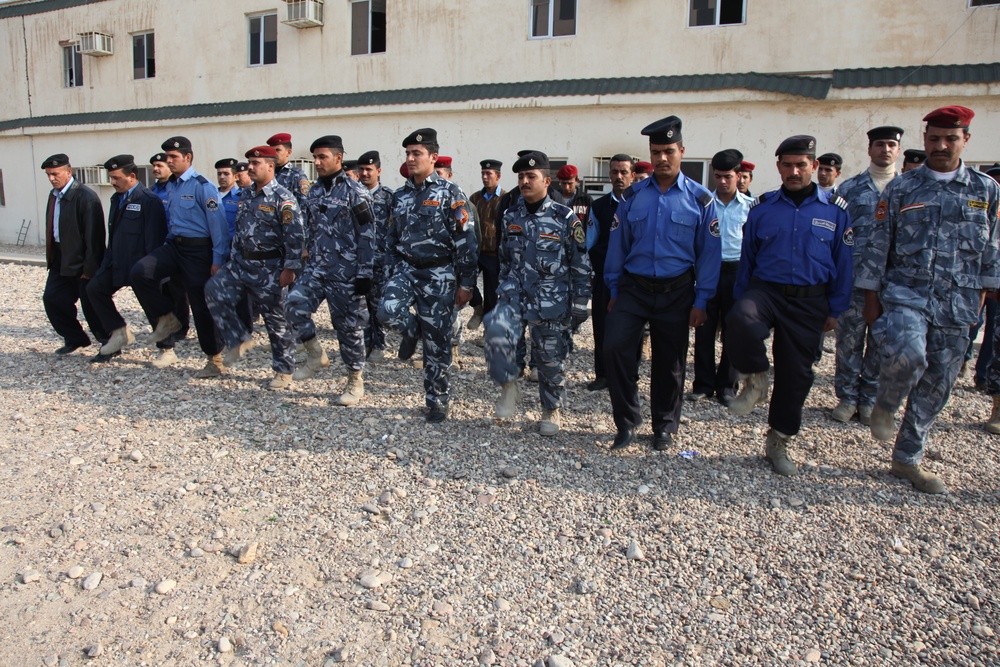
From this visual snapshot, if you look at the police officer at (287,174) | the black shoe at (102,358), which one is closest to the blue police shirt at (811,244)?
the police officer at (287,174)

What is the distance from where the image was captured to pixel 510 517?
3766mm

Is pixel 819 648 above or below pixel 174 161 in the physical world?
below

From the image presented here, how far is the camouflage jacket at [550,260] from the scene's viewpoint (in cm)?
478

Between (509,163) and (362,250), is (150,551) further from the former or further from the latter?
(509,163)

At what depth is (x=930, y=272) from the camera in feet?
13.1

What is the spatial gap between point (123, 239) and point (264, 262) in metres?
1.74

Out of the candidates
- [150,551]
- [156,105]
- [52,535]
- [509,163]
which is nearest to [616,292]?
[150,551]

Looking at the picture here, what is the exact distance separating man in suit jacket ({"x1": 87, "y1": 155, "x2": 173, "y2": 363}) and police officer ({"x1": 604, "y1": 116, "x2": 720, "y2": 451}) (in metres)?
4.47

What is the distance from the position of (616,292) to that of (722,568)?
78.6 inches

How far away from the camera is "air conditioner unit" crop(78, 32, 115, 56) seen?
1756 cm

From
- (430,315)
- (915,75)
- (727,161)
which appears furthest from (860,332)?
(915,75)

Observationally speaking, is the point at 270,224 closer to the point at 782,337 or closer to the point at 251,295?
the point at 251,295

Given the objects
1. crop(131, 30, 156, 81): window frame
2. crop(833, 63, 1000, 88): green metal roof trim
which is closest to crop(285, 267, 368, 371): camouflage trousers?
crop(833, 63, 1000, 88): green metal roof trim

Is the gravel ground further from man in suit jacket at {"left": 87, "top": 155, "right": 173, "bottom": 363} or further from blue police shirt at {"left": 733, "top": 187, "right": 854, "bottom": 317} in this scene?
man in suit jacket at {"left": 87, "top": 155, "right": 173, "bottom": 363}
